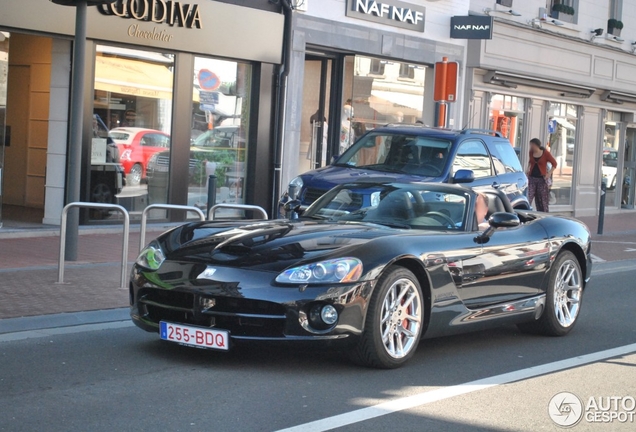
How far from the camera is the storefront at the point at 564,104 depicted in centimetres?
2312

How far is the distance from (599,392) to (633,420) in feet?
1.91

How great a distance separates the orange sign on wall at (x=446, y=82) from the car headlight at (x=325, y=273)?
11.3 meters

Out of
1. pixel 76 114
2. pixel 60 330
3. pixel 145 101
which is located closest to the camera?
pixel 60 330

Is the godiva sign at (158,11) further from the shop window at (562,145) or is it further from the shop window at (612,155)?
the shop window at (612,155)

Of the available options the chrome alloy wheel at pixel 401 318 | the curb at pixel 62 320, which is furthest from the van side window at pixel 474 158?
the chrome alloy wheel at pixel 401 318

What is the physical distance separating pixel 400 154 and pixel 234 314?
7247mm

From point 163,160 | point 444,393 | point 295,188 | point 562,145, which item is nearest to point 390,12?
point 163,160

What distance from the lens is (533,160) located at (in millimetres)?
18828

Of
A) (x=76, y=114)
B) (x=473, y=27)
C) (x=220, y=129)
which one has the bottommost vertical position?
(x=76, y=114)

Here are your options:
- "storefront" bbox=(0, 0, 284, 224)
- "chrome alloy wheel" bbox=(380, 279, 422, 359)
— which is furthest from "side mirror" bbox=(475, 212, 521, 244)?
"storefront" bbox=(0, 0, 284, 224)

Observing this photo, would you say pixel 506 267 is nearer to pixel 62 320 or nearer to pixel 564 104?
pixel 62 320

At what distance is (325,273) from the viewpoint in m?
6.36

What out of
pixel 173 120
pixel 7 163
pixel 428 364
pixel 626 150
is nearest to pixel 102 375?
pixel 428 364

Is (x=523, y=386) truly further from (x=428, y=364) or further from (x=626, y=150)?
(x=626, y=150)
